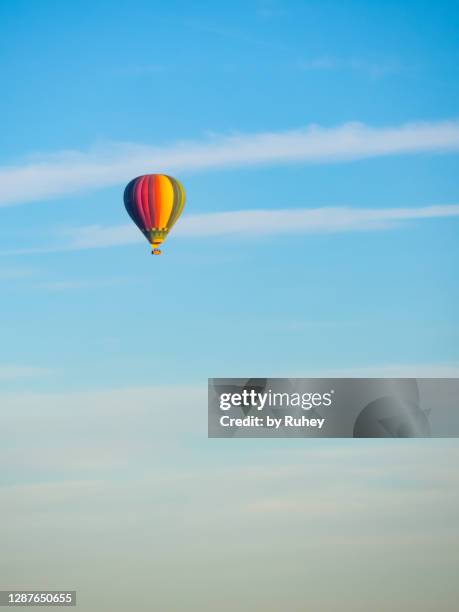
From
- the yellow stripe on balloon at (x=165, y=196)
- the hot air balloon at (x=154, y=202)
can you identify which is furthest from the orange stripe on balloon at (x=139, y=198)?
the yellow stripe on balloon at (x=165, y=196)

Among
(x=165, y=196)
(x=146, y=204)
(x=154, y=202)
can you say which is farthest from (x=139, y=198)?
(x=165, y=196)

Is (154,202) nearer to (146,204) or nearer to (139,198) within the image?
(146,204)

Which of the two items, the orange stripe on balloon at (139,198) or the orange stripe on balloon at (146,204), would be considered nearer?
the orange stripe on balloon at (146,204)

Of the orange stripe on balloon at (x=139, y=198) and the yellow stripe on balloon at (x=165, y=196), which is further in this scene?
the orange stripe on balloon at (x=139, y=198)

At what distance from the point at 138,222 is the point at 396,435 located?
24150 mm

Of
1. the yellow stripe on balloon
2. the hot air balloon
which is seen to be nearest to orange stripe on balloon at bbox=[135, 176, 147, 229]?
the hot air balloon

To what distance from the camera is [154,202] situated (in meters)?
64.7

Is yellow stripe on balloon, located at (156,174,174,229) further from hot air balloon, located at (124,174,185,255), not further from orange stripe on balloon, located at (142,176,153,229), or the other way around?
orange stripe on balloon, located at (142,176,153,229)

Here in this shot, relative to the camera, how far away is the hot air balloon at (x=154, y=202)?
64.4m

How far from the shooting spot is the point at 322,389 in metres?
45.7

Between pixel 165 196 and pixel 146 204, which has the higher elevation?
pixel 165 196

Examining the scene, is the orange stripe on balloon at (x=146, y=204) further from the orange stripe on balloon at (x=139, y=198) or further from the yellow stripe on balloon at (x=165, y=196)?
the yellow stripe on balloon at (x=165, y=196)

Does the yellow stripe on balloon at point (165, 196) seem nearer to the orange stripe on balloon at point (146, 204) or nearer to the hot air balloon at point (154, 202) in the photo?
the hot air balloon at point (154, 202)

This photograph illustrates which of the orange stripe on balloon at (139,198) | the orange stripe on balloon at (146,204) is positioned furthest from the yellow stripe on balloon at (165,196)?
the orange stripe on balloon at (139,198)
